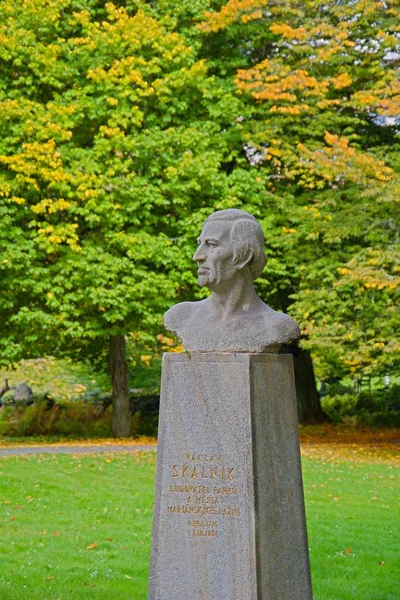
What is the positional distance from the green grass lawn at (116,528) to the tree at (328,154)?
3.79 m

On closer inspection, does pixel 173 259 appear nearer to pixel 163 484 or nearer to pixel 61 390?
pixel 61 390

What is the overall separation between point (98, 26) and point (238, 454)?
17687mm

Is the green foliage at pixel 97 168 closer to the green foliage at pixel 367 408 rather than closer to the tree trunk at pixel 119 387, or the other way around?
the tree trunk at pixel 119 387

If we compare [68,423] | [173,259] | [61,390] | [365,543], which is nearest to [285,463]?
[365,543]

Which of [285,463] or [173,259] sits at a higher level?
[173,259]

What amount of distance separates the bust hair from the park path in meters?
12.3

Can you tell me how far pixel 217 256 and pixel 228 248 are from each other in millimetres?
94

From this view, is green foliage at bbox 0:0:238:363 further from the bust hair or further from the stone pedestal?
the stone pedestal

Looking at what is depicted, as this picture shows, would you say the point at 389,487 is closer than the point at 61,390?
Yes

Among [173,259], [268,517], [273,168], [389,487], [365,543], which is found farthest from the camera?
[273,168]

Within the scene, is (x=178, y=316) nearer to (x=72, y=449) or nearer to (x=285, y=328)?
(x=285, y=328)

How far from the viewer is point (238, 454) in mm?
6645

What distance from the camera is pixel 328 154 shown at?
19906 millimetres

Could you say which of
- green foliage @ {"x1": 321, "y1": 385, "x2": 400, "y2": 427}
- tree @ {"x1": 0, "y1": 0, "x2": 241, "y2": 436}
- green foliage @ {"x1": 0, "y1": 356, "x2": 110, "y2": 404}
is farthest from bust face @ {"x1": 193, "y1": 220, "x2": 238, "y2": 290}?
green foliage @ {"x1": 0, "y1": 356, "x2": 110, "y2": 404}
